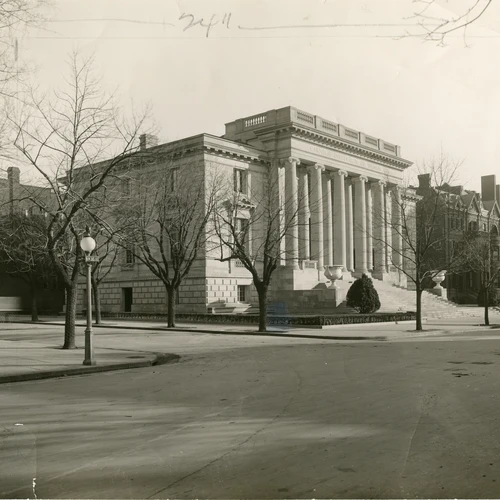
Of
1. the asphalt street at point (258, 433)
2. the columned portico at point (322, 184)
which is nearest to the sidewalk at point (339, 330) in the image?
the columned portico at point (322, 184)

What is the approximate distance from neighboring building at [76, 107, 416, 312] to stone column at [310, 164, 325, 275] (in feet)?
0.27

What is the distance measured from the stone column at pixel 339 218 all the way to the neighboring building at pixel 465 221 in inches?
603

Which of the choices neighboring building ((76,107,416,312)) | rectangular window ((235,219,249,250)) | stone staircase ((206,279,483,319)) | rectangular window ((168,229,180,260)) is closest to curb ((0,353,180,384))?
rectangular window ((235,219,249,250))

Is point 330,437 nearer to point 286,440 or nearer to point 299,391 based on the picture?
point 286,440

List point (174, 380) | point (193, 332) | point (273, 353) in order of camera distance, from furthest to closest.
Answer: point (193, 332) < point (273, 353) < point (174, 380)

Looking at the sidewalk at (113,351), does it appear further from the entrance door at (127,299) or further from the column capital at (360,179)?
the column capital at (360,179)

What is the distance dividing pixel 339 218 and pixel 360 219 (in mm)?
3550

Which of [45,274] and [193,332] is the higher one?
[45,274]

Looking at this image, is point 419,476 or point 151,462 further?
point 151,462

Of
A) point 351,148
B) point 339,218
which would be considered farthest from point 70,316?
point 351,148

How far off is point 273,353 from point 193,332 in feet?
37.7

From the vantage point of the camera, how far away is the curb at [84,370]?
13781 mm

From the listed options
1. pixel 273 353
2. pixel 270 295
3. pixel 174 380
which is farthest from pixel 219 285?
pixel 174 380

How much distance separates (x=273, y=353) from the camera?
1920 centimetres
